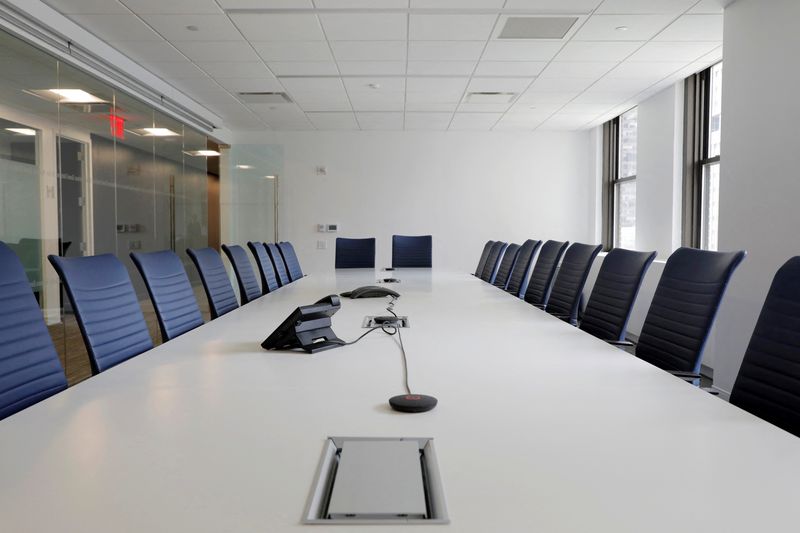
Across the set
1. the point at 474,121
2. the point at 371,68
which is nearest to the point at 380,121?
the point at 474,121

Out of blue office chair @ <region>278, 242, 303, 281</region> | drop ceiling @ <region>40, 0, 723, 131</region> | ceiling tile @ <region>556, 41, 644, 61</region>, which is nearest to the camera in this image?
drop ceiling @ <region>40, 0, 723, 131</region>

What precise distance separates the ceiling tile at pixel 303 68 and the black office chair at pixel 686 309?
4538mm

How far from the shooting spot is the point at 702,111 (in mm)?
6484

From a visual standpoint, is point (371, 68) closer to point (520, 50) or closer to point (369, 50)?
point (369, 50)

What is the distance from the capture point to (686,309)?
89.6 inches

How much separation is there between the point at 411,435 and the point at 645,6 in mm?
4472

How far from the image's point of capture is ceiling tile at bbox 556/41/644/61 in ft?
17.6

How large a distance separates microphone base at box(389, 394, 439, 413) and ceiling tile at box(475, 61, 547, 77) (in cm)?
522

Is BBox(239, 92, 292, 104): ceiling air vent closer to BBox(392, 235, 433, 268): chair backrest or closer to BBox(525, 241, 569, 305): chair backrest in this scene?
BBox(392, 235, 433, 268): chair backrest

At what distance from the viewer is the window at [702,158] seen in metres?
6.28

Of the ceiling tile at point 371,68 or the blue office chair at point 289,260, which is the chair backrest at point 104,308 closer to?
the blue office chair at point 289,260

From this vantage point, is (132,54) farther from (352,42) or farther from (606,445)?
(606,445)

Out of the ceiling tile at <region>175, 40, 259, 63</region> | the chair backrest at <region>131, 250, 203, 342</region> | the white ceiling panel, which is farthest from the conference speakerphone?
the white ceiling panel

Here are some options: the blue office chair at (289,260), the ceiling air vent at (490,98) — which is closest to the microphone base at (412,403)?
the blue office chair at (289,260)
